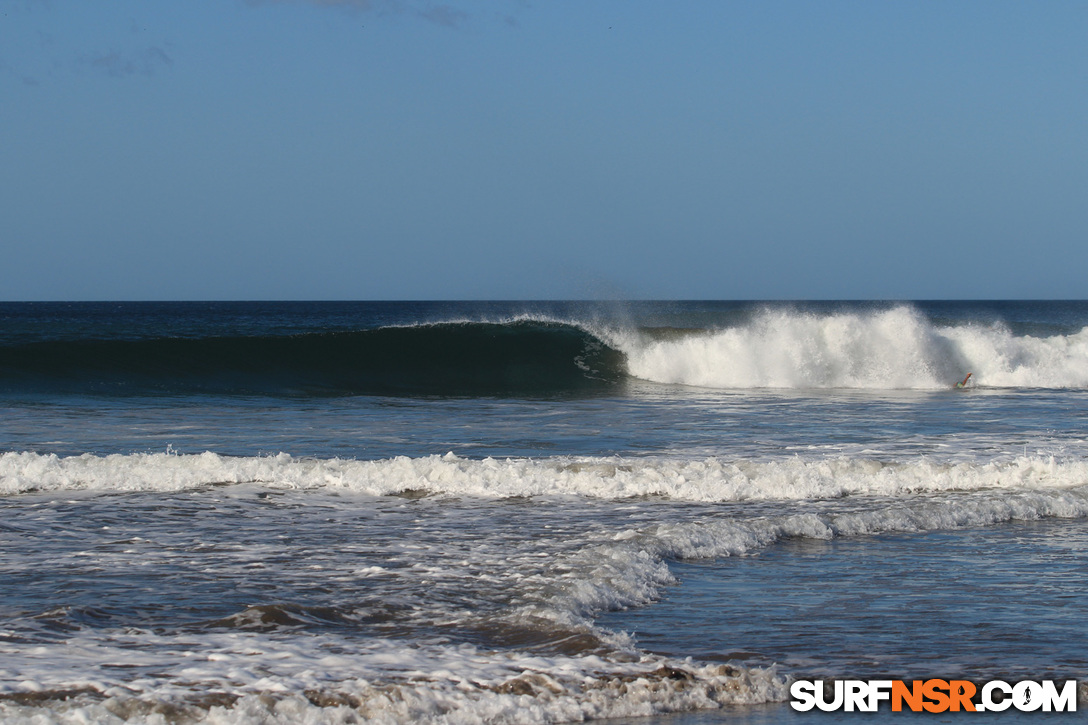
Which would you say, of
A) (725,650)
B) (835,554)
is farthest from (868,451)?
(725,650)

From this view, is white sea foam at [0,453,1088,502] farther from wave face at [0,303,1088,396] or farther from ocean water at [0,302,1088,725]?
wave face at [0,303,1088,396]

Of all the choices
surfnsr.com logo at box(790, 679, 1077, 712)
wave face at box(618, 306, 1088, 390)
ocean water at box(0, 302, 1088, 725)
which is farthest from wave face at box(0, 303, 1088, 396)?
surfnsr.com logo at box(790, 679, 1077, 712)

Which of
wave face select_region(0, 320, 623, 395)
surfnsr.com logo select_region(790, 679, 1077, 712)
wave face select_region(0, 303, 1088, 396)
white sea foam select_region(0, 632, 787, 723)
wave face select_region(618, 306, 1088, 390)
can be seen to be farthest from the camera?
wave face select_region(618, 306, 1088, 390)

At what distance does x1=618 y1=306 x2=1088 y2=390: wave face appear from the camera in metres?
21.2

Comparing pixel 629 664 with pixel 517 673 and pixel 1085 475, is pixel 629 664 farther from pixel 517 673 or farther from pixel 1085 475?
pixel 1085 475

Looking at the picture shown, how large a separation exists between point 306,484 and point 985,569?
17.6 ft

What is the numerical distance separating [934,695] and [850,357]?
18.6 m

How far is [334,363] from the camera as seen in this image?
73.4 feet

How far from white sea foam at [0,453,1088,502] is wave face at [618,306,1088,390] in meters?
11.0

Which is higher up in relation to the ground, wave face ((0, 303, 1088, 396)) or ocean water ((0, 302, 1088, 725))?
wave face ((0, 303, 1088, 396))

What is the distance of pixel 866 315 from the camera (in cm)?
2344

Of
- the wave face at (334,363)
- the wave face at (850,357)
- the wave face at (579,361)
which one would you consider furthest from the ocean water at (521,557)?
the wave face at (850,357)

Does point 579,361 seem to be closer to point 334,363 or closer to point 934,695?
point 334,363

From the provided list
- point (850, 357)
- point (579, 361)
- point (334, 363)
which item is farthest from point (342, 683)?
point (579, 361)
